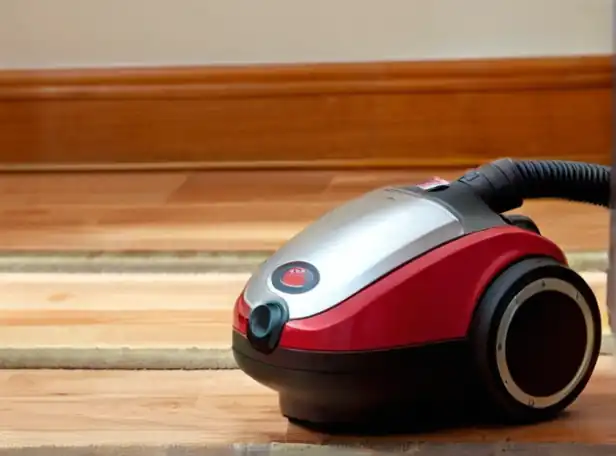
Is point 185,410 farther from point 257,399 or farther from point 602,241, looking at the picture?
point 602,241

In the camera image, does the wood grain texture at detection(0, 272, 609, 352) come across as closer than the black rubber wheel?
No

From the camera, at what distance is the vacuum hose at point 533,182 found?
70cm

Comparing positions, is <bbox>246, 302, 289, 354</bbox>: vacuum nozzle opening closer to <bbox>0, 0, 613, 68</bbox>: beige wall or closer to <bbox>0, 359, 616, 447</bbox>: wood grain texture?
→ <bbox>0, 359, 616, 447</bbox>: wood grain texture

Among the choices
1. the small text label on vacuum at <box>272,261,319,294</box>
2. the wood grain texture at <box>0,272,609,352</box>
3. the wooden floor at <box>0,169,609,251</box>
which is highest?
the small text label on vacuum at <box>272,261,319,294</box>

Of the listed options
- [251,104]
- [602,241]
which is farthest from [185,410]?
[251,104]

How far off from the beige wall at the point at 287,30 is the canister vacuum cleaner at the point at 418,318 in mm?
913

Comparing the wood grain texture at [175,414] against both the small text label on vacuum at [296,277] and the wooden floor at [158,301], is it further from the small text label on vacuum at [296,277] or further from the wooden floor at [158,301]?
the small text label on vacuum at [296,277]

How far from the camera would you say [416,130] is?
5.12 feet

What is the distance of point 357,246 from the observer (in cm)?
63

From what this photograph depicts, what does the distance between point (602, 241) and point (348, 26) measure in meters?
0.58

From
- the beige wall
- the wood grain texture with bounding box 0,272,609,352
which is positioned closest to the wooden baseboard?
the beige wall

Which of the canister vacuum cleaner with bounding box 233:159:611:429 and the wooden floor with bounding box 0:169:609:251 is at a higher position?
the canister vacuum cleaner with bounding box 233:159:611:429

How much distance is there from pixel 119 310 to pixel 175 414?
0.85ft

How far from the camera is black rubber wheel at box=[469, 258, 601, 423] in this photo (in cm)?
62
